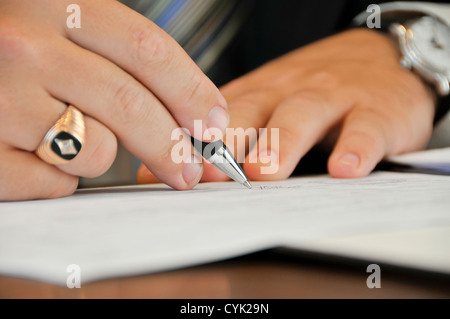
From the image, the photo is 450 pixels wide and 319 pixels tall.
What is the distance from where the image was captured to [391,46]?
0.74 m

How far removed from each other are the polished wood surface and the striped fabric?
70 cm

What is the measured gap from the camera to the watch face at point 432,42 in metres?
0.66

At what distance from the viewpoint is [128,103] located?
1.20ft

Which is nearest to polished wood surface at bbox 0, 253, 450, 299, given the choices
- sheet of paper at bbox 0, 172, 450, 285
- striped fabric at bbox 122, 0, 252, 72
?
sheet of paper at bbox 0, 172, 450, 285

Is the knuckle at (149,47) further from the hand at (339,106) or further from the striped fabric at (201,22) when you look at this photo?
the striped fabric at (201,22)

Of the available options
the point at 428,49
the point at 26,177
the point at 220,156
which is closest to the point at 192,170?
the point at 220,156

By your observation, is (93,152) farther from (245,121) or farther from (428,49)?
(428,49)

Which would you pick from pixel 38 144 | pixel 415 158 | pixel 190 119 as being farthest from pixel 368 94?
pixel 38 144

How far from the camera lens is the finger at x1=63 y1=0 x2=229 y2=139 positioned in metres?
0.36

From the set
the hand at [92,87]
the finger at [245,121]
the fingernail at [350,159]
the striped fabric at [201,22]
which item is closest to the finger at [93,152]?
the hand at [92,87]

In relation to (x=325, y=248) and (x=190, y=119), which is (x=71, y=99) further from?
(x=325, y=248)

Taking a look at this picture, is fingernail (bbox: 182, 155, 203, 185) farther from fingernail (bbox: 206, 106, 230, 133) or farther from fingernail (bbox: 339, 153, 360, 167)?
fingernail (bbox: 339, 153, 360, 167)
